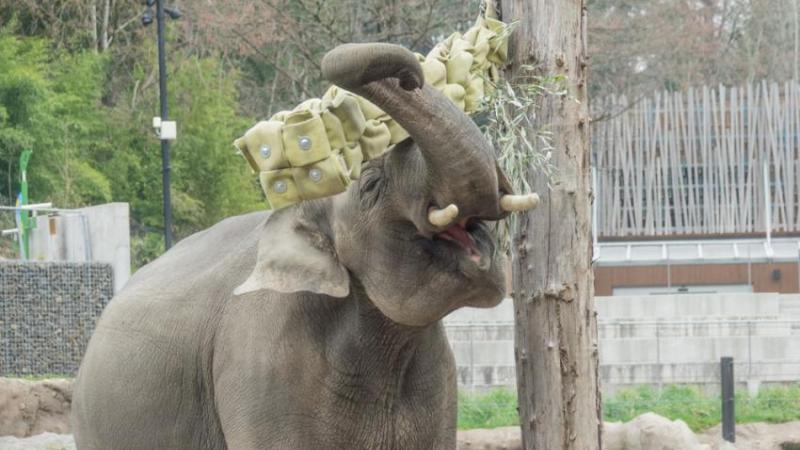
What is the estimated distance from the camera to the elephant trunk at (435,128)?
3.87 meters

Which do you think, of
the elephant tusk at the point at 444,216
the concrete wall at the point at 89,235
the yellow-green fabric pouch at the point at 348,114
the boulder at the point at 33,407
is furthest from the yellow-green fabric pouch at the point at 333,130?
the concrete wall at the point at 89,235

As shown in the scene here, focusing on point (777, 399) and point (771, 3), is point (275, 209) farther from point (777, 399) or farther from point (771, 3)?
point (771, 3)

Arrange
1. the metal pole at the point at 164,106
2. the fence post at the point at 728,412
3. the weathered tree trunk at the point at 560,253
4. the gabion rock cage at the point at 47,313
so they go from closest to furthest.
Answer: the weathered tree trunk at the point at 560,253 → the fence post at the point at 728,412 → the gabion rock cage at the point at 47,313 → the metal pole at the point at 164,106

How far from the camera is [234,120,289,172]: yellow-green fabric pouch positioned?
14.9 ft

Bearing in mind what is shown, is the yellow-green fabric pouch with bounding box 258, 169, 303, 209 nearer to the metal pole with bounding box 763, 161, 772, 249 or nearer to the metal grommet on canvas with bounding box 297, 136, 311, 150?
the metal grommet on canvas with bounding box 297, 136, 311, 150

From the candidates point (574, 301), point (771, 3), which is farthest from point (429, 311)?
point (771, 3)

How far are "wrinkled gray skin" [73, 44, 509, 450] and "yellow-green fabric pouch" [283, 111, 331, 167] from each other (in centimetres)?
14

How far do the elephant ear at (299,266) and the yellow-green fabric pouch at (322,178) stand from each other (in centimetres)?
11

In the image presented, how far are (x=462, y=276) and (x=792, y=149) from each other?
30853mm

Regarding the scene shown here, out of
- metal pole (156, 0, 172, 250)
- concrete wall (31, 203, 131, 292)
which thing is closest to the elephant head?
concrete wall (31, 203, 131, 292)

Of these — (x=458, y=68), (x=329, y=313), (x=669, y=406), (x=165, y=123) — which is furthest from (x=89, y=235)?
(x=329, y=313)

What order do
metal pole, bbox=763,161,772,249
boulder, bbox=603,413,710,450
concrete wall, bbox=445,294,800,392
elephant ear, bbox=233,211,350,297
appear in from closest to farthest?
1. elephant ear, bbox=233,211,350,297
2. boulder, bbox=603,413,710,450
3. concrete wall, bbox=445,294,800,392
4. metal pole, bbox=763,161,772,249

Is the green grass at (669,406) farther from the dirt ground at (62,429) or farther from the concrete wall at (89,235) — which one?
the concrete wall at (89,235)

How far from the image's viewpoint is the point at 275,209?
15.1 ft
